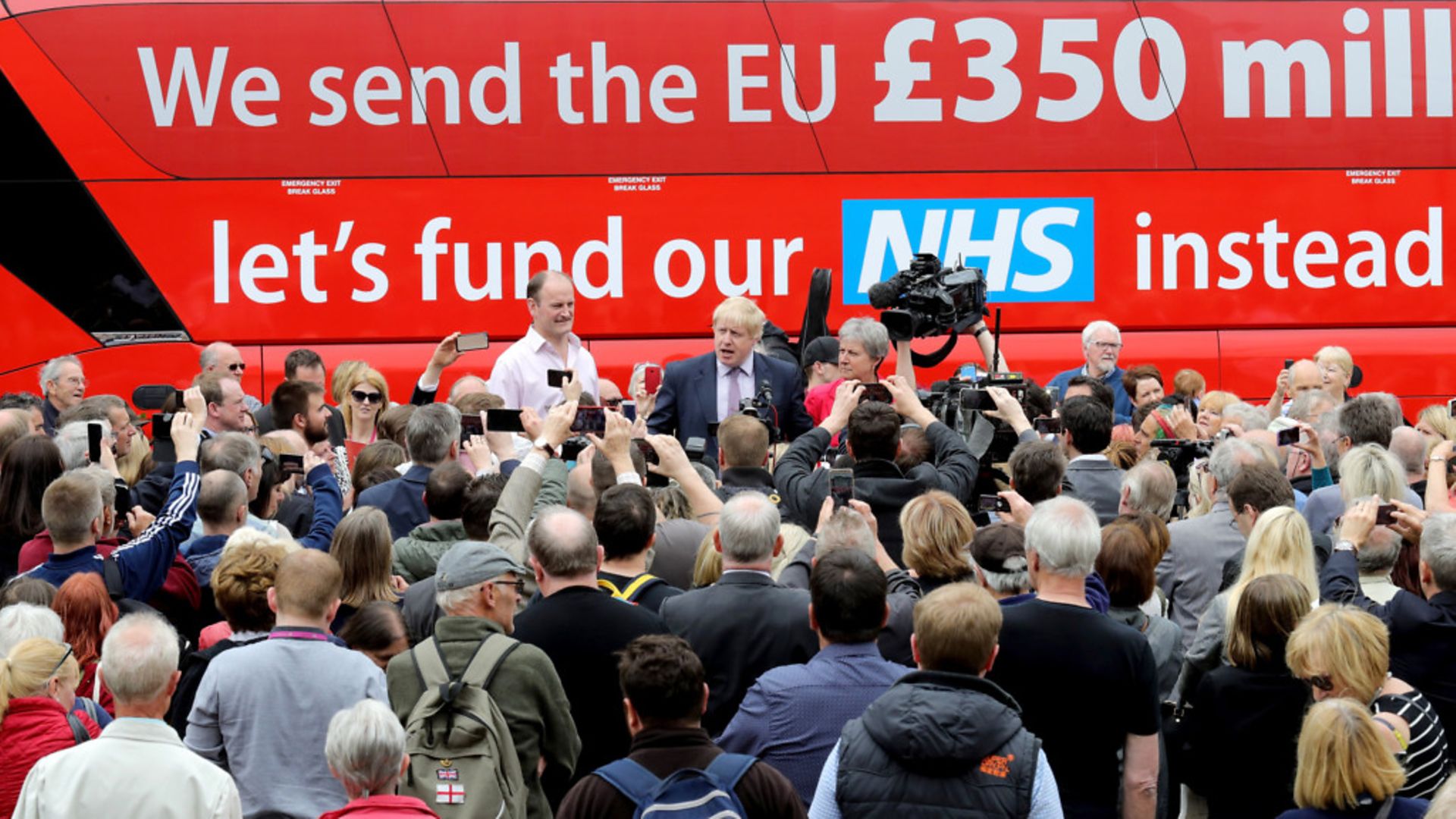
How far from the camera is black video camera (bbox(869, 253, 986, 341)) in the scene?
29.6 ft

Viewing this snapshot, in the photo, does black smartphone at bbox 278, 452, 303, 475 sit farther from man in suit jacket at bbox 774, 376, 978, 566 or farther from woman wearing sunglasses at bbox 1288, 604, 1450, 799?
woman wearing sunglasses at bbox 1288, 604, 1450, 799

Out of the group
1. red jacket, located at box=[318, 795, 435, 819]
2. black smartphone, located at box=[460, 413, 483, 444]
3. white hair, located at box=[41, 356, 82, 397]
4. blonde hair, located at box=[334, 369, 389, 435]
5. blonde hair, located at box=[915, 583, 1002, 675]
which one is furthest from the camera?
white hair, located at box=[41, 356, 82, 397]

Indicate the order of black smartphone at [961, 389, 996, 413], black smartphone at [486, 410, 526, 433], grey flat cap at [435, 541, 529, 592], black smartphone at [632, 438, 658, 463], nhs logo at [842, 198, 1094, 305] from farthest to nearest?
nhs logo at [842, 198, 1094, 305], black smartphone at [961, 389, 996, 413], black smartphone at [632, 438, 658, 463], black smartphone at [486, 410, 526, 433], grey flat cap at [435, 541, 529, 592]

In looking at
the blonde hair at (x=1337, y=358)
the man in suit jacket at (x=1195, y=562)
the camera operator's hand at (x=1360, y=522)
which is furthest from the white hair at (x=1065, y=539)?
the blonde hair at (x=1337, y=358)

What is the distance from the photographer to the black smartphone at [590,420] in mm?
6750

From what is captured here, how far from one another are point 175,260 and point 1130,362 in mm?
5979

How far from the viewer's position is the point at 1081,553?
16.9 feet

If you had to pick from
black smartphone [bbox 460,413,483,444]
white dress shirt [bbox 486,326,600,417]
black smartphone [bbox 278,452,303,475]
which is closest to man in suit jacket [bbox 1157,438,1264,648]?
black smartphone [bbox 460,413,483,444]

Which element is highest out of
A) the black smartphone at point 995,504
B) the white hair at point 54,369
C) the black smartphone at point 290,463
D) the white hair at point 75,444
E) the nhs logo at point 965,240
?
the nhs logo at point 965,240

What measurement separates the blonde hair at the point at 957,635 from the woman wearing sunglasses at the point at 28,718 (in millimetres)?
2200

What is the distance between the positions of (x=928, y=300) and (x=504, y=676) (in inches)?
179

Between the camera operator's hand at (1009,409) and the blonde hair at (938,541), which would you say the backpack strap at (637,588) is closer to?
the blonde hair at (938,541)

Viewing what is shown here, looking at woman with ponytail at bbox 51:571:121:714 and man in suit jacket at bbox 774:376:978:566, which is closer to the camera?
woman with ponytail at bbox 51:571:121:714

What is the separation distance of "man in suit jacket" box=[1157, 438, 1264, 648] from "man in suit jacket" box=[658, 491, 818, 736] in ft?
5.95
